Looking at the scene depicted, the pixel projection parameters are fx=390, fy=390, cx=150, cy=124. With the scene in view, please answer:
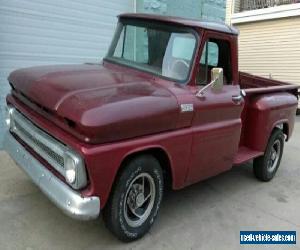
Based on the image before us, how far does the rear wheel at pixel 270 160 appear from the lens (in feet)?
19.1

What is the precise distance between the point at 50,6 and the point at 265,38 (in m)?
11.4

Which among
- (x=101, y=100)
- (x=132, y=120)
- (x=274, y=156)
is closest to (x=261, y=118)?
(x=274, y=156)

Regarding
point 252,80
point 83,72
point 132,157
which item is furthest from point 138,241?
point 252,80

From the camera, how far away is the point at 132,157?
11.9ft

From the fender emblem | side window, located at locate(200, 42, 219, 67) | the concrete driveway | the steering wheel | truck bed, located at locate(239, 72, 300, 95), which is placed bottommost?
the concrete driveway

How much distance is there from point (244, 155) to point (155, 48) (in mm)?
1992

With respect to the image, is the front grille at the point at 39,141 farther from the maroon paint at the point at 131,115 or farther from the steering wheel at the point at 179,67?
the steering wheel at the point at 179,67

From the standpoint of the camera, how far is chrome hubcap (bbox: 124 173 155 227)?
377 cm

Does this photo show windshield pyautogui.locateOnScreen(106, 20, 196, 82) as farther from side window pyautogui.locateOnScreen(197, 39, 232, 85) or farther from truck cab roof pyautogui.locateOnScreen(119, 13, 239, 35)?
side window pyautogui.locateOnScreen(197, 39, 232, 85)

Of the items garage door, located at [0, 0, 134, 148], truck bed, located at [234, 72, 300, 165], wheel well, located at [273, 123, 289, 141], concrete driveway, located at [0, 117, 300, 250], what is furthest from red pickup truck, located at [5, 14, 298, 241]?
garage door, located at [0, 0, 134, 148]

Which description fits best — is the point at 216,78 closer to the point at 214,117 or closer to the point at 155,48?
the point at 214,117

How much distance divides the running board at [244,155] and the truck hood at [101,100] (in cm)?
162

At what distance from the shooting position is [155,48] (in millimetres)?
4477

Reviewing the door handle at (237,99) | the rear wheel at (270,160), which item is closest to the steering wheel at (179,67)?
the door handle at (237,99)
